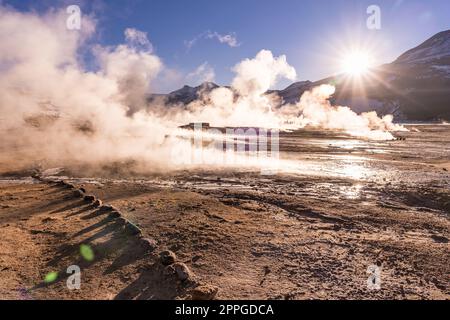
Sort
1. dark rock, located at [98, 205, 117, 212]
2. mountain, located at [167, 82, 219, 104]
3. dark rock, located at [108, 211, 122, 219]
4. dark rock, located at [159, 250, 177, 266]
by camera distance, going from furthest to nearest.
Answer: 1. mountain, located at [167, 82, 219, 104]
2. dark rock, located at [98, 205, 117, 212]
3. dark rock, located at [108, 211, 122, 219]
4. dark rock, located at [159, 250, 177, 266]

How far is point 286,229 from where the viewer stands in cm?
927

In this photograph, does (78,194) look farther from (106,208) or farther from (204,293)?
(204,293)

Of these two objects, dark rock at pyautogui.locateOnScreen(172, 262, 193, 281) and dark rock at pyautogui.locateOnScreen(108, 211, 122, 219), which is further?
dark rock at pyautogui.locateOnScreen(108, 211, 122, 219)

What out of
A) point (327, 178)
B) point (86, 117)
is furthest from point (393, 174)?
point (86, 117)

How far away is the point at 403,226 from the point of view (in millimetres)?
9758

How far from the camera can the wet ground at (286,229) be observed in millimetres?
6324

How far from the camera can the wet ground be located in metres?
6.32

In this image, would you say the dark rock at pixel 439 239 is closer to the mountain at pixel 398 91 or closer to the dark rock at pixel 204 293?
the dark rock at pixel 204 293

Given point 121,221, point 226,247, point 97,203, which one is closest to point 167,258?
point 226,247

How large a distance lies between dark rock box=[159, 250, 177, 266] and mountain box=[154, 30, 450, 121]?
71.3m

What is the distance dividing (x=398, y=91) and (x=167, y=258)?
425 ft

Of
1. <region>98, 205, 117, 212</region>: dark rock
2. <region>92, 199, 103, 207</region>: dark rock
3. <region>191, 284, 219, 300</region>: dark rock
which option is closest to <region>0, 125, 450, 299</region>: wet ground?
<region>191, 284, 219, 300</region>: dark rock

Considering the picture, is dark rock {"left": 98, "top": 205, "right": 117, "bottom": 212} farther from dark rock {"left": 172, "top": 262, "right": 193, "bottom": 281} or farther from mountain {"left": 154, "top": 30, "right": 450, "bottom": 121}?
mountain {"left": 154, "top": 30, "right": 450, "bottom": 121}
